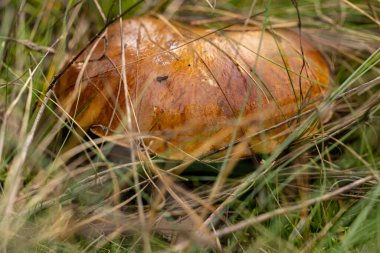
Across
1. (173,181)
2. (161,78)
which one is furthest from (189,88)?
(173,181)

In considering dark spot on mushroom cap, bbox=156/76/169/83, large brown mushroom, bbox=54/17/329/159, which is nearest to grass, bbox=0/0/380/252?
large brown mushroom, bbox=54/17/329/159

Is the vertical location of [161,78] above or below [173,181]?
above

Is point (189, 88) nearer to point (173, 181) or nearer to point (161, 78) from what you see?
point (161, 78)

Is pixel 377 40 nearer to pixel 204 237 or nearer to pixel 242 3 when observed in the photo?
pixel 242 3

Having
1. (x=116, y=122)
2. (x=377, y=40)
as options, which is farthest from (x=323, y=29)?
(x=116, y=122)

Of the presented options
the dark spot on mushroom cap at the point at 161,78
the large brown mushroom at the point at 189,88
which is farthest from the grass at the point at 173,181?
the dark spot on mushroom cap at the point at 161,78
